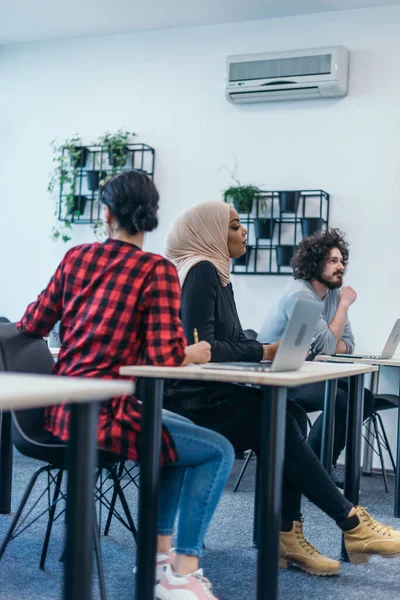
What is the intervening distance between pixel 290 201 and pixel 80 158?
159 cm

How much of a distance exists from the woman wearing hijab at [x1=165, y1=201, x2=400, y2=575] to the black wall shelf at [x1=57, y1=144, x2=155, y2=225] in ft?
9.37

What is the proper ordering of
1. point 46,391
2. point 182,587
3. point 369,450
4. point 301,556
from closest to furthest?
point 46,391
point 182,587
point 301,556
point 369,450

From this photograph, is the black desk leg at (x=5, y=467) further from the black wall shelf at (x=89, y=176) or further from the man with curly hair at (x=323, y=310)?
the black wall shelf at (x=89, y=176)

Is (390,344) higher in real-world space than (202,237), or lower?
lower

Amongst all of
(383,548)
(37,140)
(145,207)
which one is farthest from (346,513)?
(37,140)

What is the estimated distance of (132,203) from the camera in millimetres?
2088

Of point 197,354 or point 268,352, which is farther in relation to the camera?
point 268,352

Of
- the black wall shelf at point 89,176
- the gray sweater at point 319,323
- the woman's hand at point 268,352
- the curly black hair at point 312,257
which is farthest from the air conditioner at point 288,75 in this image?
the woman's hand at point 268,352

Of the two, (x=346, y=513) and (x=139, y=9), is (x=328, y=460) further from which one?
(x=139, y=9)

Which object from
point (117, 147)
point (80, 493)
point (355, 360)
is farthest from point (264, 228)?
point (80, 493)

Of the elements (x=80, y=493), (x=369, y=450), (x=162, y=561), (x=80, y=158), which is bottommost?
(x=369, y=450)

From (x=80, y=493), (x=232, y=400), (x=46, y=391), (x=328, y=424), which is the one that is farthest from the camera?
(x=328, y=424)

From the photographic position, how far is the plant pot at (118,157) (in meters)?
5.32

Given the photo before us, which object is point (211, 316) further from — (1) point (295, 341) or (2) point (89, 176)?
(2) point (89, 176)
